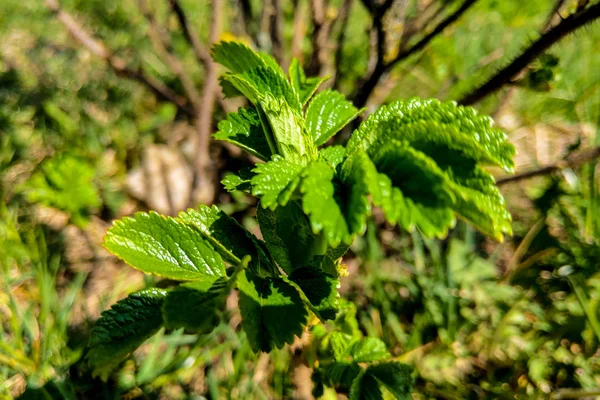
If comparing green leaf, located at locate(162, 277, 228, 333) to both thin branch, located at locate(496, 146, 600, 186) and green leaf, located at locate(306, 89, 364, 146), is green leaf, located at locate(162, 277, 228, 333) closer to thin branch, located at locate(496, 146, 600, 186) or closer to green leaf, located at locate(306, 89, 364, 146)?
green leaf, located at locate(306, 89, 364, 146)

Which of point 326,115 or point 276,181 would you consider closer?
point 276,181

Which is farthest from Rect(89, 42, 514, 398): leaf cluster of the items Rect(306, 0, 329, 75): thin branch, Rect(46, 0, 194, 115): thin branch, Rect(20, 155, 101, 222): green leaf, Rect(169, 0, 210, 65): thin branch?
Rect(20, 155, 101, 222): green leaf

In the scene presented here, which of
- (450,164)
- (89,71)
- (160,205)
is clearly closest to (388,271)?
(160,205)

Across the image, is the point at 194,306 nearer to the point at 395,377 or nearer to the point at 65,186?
the point at 395,377

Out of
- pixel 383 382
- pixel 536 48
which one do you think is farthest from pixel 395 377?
pixel 536 48

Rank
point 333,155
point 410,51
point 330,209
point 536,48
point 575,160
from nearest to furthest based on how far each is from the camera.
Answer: point 330,209
point 333,155
point 536,48
point 410,51
point 575,160

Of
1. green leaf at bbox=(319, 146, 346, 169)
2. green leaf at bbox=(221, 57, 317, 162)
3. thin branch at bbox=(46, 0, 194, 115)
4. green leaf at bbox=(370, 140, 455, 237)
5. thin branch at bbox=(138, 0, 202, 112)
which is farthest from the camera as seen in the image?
thin branch at bbox=(138, 0, 202, 112)

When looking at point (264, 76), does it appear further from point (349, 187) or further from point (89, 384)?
point (89, 384)
